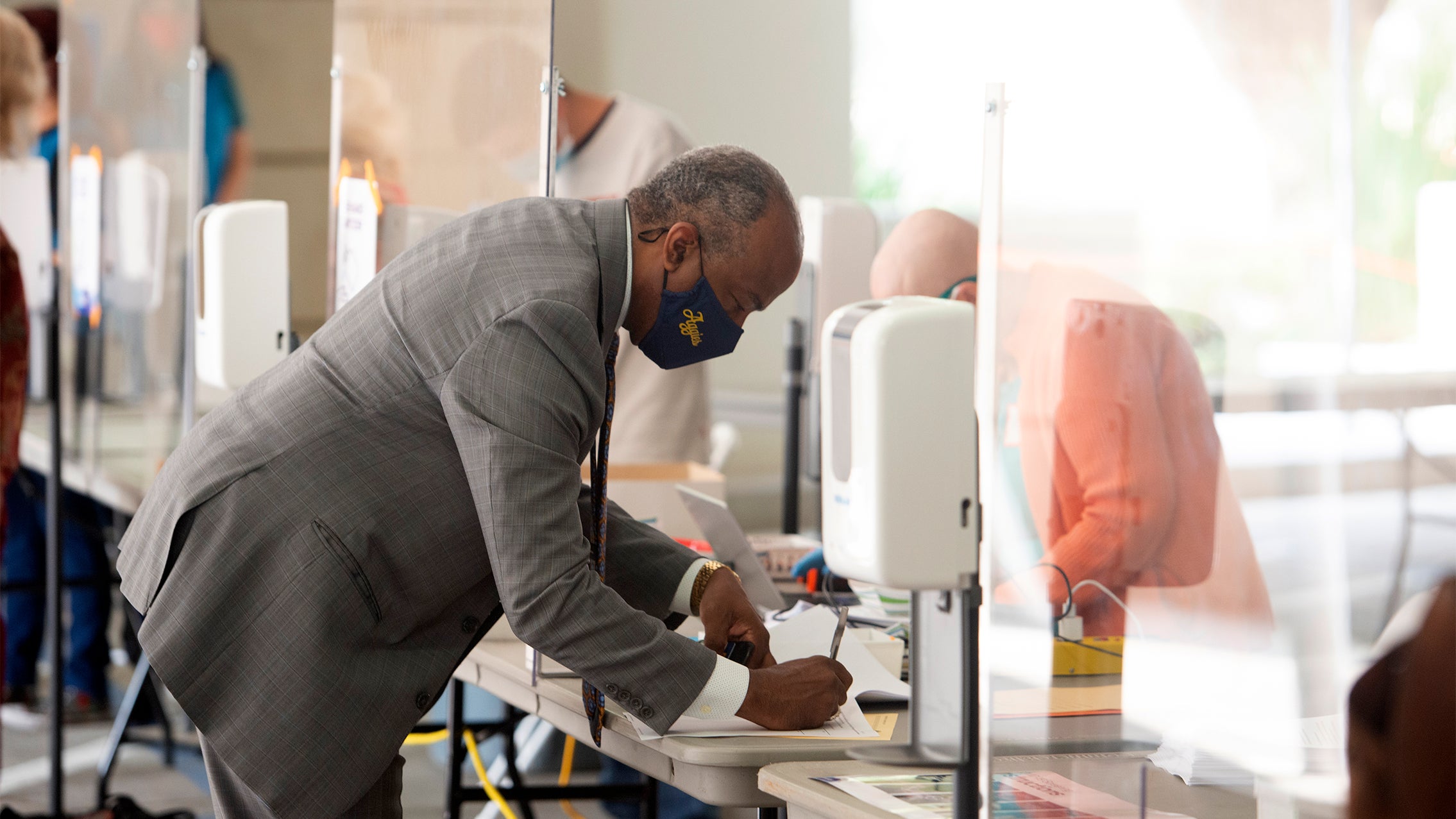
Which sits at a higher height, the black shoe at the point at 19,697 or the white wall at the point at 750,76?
the white wall at the point at 750,76

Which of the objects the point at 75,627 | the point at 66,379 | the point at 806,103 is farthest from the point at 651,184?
the point at 806,103

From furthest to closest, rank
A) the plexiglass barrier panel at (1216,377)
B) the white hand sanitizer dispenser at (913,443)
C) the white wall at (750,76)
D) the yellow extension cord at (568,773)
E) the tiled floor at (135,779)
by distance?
1. the white wall at (750,76)
2. the tiled floor at (135,779)
3. the yellow extension cord at (568,773)
4. the white hand sanitizer dispenser at (913,443)
5. the plexiglass barrier panel at (1216,377)

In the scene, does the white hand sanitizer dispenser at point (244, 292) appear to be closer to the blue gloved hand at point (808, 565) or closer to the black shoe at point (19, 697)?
the blue gloved hand at point (808, 565)

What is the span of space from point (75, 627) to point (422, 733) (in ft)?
5.50

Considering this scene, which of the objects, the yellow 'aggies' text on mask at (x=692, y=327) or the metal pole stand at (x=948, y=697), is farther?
the yellow 'aggies' text on mask at (x=692, y=327)

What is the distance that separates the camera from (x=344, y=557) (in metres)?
1.43

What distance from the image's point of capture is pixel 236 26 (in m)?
5.89

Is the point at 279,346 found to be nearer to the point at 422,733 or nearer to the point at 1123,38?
the point at 422,733

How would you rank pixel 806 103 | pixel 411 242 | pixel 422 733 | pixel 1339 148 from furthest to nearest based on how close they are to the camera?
pixel 806 103 < pixel 422 733 < pixel 411 242 < pixel 1339 148

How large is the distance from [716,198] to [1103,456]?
51 centimetres

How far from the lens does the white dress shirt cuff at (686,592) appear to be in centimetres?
171

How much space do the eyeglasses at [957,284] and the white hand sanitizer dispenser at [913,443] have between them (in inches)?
46.1

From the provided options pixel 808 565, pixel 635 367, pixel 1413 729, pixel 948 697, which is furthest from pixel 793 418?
pixel 1413 729

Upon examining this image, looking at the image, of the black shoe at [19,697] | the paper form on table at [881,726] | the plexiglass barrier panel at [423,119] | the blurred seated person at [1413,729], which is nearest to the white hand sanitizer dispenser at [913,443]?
the blurred seated person at [1413,729]
